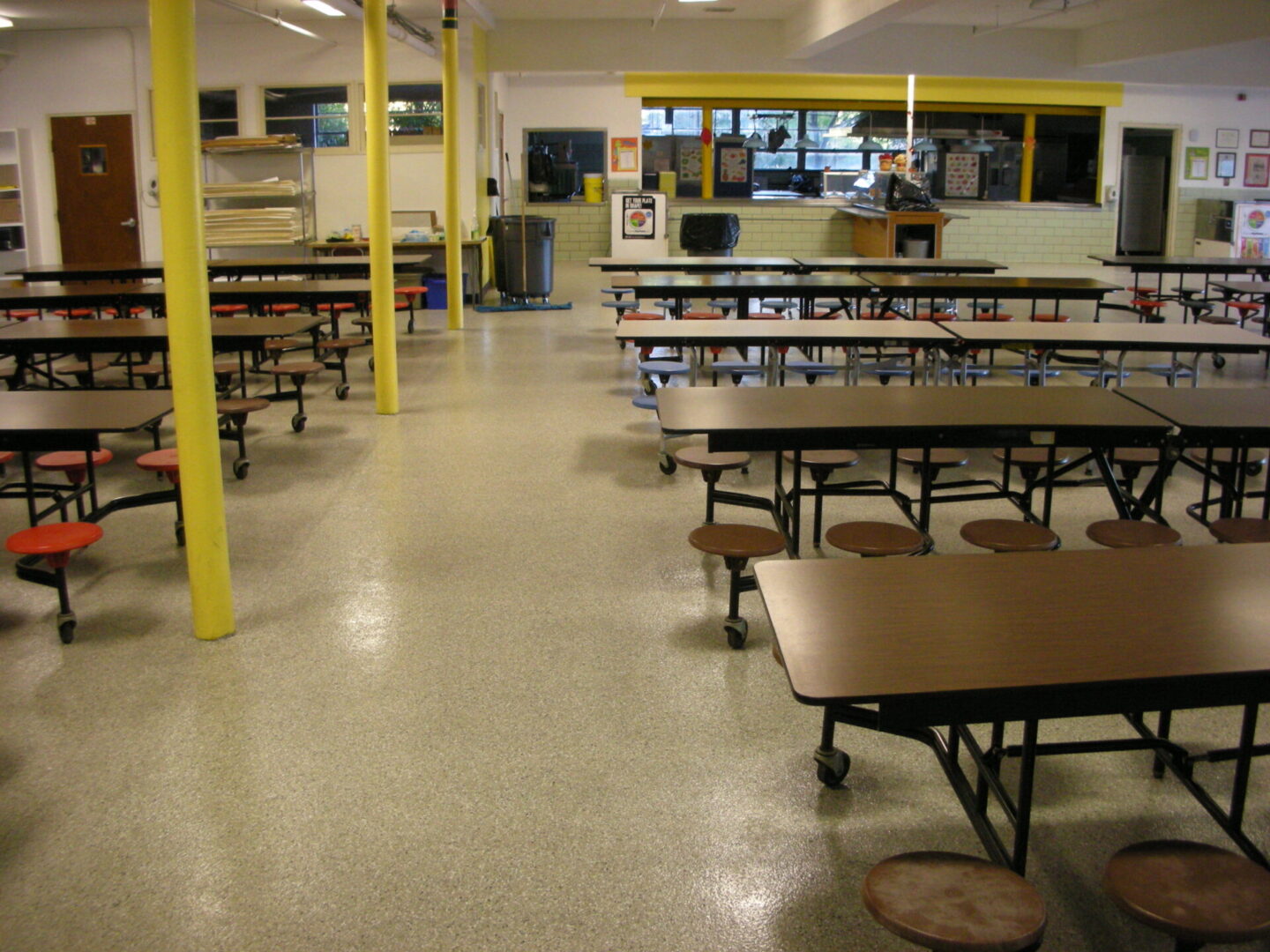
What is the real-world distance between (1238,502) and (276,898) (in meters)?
3.56

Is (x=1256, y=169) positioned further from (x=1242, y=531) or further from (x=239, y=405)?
(x=239, y=405)

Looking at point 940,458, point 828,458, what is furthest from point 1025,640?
point 940,458

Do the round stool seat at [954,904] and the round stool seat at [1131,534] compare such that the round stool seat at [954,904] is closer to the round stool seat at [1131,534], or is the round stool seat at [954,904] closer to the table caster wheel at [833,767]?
the table caster wheel at [833,767]

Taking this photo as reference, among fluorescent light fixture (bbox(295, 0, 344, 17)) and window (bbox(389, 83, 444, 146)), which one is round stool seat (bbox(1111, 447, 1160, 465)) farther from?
window (bbox(389, 83, 444, 146))

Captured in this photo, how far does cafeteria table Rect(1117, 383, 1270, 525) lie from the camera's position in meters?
3.54

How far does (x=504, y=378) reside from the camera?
820cm

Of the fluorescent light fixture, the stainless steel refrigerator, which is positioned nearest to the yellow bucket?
the fluorescent light fixture

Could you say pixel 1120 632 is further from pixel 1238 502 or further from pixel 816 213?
pixel 816 213

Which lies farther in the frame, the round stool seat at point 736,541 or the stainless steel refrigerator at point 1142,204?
the stainless steel refrigerator at point 1142,204

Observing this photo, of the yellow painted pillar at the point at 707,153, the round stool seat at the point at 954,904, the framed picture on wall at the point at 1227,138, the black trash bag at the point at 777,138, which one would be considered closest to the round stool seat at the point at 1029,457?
the round stool seat at the point at 954,904

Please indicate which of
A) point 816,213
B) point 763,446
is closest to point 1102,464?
point 763,446

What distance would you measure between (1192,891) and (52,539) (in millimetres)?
3325

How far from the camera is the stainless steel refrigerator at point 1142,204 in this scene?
16.6 m

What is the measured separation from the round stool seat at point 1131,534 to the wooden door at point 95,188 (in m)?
12.4
